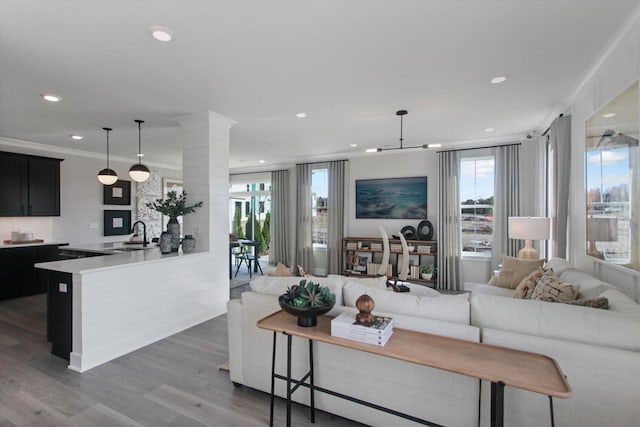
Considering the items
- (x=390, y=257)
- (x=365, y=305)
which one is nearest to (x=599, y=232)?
(x=365, y=305)

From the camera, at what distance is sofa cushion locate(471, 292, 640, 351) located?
1.48m

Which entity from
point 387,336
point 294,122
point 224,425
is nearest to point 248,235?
point 294,122

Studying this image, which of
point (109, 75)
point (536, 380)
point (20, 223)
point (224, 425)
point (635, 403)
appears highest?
point (109, 75)

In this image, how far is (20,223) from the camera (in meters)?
5.25

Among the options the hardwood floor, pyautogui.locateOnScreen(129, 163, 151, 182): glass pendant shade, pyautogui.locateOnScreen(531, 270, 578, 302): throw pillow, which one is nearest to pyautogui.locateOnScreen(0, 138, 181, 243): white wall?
pyautogui.locateOnScreen(129, 163, 151, 182): glass pendant shade

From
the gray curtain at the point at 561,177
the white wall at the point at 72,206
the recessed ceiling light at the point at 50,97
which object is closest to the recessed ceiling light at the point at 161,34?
the recessed ceiling light at the point at 50,97

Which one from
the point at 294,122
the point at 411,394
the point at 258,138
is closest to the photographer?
the point at 411,394

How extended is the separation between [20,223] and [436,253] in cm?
747

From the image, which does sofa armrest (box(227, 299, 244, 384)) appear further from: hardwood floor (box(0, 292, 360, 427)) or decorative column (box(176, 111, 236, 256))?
decorative column (box(176, 111, 236, 256))

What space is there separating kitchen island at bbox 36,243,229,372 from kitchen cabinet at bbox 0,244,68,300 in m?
2.59

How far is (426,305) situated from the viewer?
6.13 feet

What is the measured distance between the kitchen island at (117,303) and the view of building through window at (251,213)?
4926mm

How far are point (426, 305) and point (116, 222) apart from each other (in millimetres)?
7035

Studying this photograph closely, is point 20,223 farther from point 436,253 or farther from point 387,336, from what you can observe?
point 436,253
